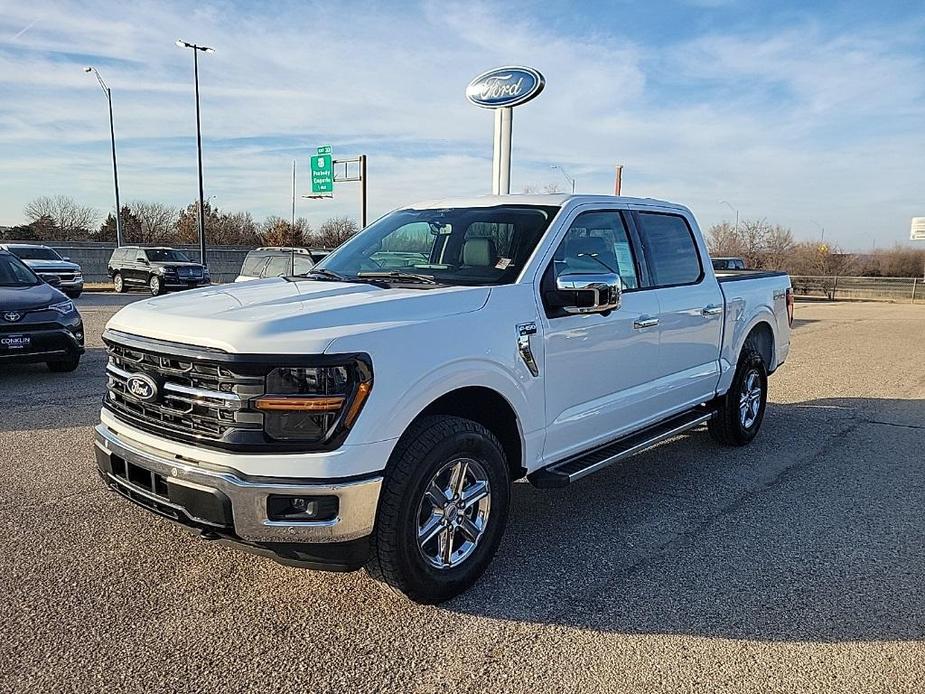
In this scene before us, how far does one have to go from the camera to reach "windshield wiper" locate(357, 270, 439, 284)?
4238 millimetres

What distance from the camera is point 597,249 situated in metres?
4.80

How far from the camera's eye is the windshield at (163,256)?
2845 cm

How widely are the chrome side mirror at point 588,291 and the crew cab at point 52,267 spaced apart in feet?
75.9

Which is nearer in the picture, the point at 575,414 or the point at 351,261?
the point at 575,414

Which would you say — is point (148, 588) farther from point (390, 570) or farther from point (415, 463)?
point (415, 463)

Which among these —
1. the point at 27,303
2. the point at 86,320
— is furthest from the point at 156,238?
the point at 27,303

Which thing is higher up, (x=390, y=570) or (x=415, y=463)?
(x=415, y=463)

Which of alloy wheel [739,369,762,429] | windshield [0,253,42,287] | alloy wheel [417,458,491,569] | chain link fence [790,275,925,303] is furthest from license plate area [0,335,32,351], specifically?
chain link fence [790,275,925,303]

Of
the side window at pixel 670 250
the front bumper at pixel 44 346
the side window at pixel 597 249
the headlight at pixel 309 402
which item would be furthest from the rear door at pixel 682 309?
the front bumper at pixel 44 346

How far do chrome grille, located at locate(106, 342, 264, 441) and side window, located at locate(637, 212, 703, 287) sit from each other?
10.4 ft

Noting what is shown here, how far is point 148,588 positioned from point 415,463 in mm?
1501

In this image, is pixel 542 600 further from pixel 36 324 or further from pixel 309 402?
pixel 36 324

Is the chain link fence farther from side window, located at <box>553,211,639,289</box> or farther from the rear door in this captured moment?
side window, located at <box>553,211,639,289</box>

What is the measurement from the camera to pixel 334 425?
122 inches
